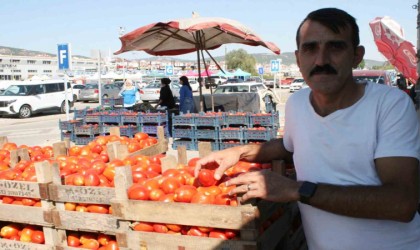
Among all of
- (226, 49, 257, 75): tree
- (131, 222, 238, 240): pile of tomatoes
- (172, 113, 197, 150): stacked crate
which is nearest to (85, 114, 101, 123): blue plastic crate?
(172, 113, 197, 150): stacked crate

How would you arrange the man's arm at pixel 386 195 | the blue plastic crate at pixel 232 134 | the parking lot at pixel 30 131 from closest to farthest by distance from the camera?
the man's arm at pixel 386 195, the blue plastic crate at pixel 232 134, the parking lot at pixel 30 131

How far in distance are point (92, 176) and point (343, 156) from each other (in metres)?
2.22

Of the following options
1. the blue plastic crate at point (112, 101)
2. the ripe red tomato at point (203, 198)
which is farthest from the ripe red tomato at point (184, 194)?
the blue plastic crate at point (112, 101)

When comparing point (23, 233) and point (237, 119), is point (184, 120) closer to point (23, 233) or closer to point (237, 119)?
point (237, 119)

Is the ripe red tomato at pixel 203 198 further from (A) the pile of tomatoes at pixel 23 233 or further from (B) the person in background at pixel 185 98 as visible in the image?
(B) the person in background at pixel 185 98

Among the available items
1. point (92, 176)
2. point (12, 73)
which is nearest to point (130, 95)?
point (92, 176)

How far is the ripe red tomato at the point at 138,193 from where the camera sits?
2721mm

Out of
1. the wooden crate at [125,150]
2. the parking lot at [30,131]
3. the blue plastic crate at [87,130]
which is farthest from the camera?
the parking lot at [30,131]

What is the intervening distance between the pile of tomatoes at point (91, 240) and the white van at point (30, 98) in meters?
18.8

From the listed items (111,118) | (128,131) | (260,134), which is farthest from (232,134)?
(111,118)

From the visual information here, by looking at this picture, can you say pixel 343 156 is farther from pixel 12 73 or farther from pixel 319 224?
pixel 12 73

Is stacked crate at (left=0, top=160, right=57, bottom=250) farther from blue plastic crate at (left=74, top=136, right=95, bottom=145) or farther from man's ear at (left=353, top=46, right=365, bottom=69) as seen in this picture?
blue plastic crate at (left=74, top=136, right=95, bottom=145)

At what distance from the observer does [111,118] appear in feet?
35.1

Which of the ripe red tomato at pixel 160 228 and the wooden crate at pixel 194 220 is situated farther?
the ripe red tomato at pixel 160 228
